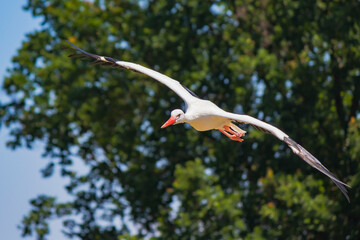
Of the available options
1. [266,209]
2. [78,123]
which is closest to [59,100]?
[78,123]

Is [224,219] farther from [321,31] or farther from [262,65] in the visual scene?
[321,31]

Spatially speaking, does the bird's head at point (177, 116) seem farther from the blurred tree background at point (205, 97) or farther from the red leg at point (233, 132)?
the blurred tree background at point (205, 97)

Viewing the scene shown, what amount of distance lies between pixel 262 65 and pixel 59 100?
5205 mm

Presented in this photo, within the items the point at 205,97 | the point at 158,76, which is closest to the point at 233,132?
the point at 158,76

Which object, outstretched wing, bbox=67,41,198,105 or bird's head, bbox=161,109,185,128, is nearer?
bird's head, bbox=161,109,185,128

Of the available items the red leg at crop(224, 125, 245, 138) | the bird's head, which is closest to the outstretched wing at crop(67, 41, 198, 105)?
the bird's head

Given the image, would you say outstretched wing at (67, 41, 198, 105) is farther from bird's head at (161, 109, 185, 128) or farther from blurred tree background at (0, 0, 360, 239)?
blurred tree background at (0, 0, 360, 239)

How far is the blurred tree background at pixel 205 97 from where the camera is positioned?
46.9 feet

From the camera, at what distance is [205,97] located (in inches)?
618

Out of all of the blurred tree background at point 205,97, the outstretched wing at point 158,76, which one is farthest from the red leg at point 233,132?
the blurred tree background at point 205,97

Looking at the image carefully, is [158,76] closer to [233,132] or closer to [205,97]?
[233,132]

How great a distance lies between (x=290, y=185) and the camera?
540 inches

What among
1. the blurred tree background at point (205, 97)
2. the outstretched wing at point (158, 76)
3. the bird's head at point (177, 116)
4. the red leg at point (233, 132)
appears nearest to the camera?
the bird's head at point (177, 116)

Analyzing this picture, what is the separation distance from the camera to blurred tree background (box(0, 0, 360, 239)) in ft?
46.9
